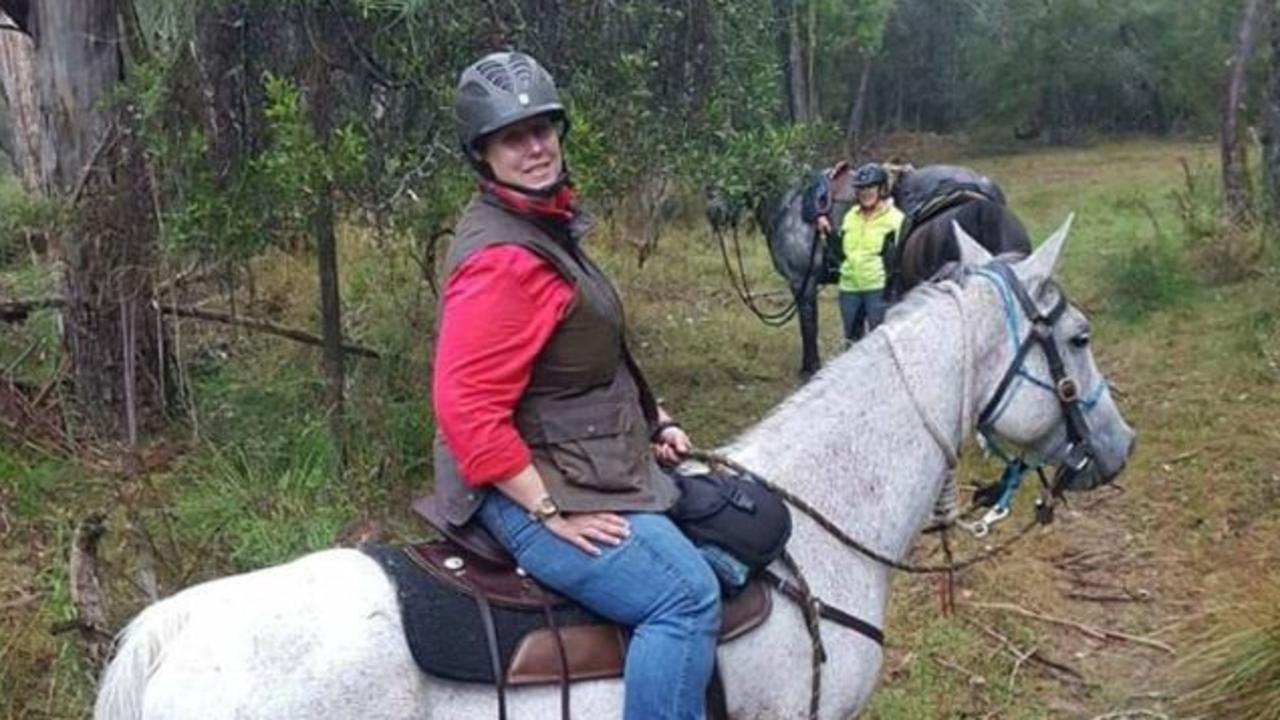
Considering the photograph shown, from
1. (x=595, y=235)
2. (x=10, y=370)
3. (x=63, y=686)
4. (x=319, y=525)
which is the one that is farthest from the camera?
(x=595, y=235)

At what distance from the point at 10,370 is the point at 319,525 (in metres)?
2.91

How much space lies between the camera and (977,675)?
18.9 feet

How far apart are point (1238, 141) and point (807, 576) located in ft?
40.3

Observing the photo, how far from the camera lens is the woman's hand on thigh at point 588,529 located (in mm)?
2971

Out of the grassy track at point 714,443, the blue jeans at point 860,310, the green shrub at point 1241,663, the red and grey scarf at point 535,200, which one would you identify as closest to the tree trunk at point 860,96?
the grassy track at point 714,443

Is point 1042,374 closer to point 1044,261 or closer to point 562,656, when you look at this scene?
point 1044,261

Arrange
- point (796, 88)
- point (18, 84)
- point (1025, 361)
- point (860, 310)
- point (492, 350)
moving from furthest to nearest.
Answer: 1. point (796, 88)
2. point (18, 84)
3. point (860, 310)
4. point (1025, 361)
5. point (492, 350)

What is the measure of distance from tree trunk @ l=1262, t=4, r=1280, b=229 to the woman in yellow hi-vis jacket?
489 cm

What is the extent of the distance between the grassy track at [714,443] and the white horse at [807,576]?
0.18 metres

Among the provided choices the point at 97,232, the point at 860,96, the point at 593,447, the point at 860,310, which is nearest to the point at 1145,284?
the point at 860,310

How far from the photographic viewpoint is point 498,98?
9.75 ft

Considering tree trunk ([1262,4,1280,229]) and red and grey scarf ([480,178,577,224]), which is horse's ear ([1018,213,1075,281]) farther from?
tree trunk ([1262,4,1280,229])

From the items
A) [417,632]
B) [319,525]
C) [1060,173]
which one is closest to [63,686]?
[319,525]

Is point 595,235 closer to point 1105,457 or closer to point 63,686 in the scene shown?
point 63,686
